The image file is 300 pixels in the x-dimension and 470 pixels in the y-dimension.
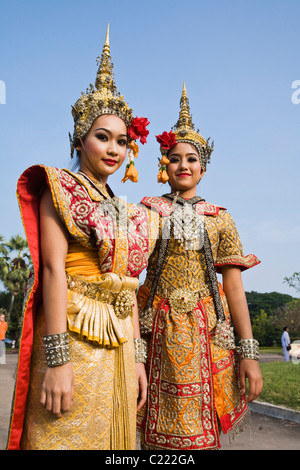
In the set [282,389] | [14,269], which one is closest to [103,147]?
[282,389]

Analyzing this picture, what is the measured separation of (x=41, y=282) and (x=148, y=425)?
1.33 meters

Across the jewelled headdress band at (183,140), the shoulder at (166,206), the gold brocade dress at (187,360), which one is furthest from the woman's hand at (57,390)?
the jewelled headdress band at (183,140)

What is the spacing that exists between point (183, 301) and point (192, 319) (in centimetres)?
14

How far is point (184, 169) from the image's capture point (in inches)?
122

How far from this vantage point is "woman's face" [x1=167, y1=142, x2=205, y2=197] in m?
3.13

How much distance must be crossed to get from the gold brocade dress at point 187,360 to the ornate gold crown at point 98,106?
90cm

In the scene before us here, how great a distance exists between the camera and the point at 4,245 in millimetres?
34219

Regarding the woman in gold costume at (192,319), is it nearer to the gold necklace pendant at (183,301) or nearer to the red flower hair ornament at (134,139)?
the gold necklace pendant at (183,301)

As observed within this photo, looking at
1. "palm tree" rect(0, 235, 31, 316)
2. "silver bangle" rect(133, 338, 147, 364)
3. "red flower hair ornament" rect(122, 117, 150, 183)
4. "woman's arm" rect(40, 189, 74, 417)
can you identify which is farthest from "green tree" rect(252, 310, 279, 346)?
"woman's arm" rect(40, 189, 74, 417)

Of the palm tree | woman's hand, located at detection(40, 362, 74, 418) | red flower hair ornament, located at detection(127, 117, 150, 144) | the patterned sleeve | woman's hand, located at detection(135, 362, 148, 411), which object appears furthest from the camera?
the palm tree

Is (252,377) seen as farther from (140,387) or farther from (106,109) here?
(106,109)

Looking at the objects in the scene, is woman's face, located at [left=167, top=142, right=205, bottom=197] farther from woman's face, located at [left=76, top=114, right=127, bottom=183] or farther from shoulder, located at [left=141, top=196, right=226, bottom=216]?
woman's face, located at [left=76, top=114, right=127, bottom=183]

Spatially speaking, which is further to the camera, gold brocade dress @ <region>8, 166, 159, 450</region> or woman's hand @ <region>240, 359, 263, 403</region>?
woman's hand @ <region>240, 359, 263, 403</region>

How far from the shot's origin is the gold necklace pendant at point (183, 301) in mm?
2799
